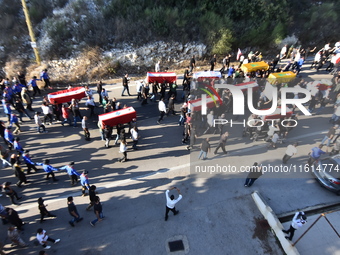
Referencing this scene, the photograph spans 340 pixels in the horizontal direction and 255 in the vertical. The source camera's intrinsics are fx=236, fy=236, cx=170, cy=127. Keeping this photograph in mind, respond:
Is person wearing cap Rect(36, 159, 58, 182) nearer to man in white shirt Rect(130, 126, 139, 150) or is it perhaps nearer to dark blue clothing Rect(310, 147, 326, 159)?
man in white shirt Rect(130, 126, 139, 150)

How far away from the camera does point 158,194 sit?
8.85 m

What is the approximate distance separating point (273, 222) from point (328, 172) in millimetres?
3292

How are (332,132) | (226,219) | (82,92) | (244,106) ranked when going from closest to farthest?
1. (226,219)
2. (332,132)
3. (82,92)
4. (244,106)

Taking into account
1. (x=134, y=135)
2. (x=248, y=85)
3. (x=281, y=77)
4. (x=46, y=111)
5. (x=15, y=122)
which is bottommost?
(x=134, y=135)

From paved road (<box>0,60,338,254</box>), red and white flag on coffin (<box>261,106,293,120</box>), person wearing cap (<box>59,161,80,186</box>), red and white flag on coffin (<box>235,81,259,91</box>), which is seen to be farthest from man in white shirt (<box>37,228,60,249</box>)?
red and white flag on coffin (<box>235,81,259,91</box>)

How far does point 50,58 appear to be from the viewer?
17.3 meters

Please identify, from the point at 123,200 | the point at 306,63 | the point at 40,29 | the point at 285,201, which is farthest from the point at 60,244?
the point at 306,63

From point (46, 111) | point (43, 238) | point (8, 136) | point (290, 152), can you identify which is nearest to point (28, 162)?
point (8, 136)

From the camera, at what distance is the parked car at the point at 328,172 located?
873cm

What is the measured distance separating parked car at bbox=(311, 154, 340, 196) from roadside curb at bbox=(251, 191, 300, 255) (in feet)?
8.61

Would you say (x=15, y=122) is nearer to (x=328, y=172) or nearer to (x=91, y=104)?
(x=91, y=104)

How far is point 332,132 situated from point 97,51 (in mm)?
15910

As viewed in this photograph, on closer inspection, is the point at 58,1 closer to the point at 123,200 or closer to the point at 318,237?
the point at 123,200

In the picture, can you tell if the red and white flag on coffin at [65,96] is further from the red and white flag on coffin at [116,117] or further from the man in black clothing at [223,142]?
the man in black clothing at [223,142]
